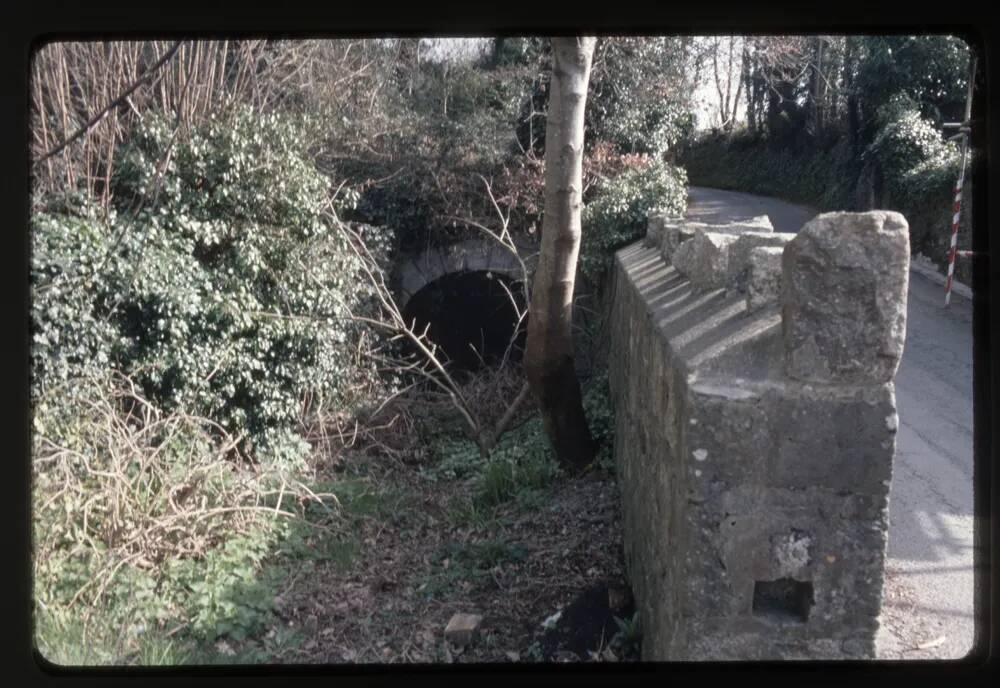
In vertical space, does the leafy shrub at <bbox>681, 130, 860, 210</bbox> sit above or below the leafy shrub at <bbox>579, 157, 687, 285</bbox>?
above

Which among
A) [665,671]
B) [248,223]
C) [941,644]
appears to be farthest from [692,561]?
[248,223]

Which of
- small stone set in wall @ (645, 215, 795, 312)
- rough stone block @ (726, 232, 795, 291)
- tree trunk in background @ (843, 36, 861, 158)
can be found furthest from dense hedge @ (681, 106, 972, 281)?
rough stone block @ (726, 232, 795, 291)

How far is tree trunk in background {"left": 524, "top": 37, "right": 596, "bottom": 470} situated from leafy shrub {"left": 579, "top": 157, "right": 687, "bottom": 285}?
1987 mm

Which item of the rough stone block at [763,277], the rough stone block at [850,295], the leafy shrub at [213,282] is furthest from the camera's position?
the leafy shrub at [213,282]

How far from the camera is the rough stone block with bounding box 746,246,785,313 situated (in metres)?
2.54

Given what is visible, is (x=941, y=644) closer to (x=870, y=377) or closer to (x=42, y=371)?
(x=870, y=377)

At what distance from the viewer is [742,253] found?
3.01 meters

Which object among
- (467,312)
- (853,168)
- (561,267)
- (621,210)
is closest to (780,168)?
(853,168)

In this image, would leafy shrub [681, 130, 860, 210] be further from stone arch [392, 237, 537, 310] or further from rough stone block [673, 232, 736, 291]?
rough stone block [673, 232, 736, 291]

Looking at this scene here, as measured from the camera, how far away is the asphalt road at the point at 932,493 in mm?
2850

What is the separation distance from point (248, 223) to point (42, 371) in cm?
263

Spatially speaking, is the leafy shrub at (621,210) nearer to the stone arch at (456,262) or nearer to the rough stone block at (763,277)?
the stone arch at (456,262)

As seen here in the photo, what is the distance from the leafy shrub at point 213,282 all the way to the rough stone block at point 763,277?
4.24 metres

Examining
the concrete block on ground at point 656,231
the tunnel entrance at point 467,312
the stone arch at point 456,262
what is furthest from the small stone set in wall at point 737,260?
the tunnel entrance at point 467,312
